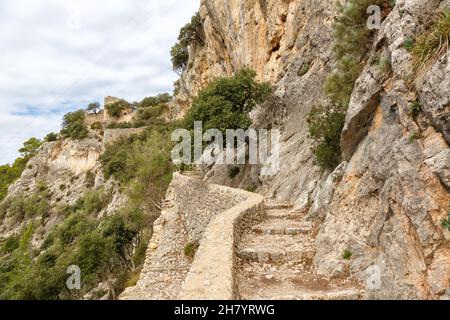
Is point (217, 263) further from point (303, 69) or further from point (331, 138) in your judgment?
point (303, 69)

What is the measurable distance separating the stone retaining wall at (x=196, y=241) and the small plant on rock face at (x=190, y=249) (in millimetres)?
150

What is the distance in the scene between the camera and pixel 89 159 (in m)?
52.8

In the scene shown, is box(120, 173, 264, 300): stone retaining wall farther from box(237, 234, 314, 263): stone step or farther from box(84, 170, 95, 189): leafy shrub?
box(84, 170, 95, 189): leafy shrub

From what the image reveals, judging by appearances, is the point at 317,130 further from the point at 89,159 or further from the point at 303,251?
the point at 89,159

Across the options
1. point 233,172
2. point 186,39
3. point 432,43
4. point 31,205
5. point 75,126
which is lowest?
point 31,205

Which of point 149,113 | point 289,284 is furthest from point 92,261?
point 149,113

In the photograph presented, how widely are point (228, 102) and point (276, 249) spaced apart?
495 inches

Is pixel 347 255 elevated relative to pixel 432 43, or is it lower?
lower

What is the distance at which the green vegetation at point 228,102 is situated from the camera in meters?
18.3

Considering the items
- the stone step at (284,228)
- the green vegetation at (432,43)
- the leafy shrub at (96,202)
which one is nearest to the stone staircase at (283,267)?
the stone step at (284,228)

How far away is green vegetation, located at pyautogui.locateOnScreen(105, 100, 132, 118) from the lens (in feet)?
197

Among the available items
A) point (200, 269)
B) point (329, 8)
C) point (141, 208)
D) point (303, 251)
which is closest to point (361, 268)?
point (303, 251)

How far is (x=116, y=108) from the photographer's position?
60.2 m

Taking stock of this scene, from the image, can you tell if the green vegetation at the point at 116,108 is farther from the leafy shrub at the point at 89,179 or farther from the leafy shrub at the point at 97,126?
the leafy shrub at the point at 89,179
